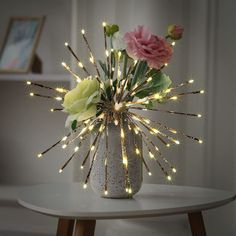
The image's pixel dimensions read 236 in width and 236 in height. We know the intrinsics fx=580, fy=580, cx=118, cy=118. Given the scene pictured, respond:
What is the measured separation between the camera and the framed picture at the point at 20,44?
215 cm

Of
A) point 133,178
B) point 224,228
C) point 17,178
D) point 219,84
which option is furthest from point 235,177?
point 17,178

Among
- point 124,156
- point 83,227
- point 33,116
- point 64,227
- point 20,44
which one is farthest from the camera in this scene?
point 33,116

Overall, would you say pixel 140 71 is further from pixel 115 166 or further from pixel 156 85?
pixel 115 166

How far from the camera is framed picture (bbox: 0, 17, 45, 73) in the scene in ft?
7.06

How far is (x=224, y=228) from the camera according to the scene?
1897mm

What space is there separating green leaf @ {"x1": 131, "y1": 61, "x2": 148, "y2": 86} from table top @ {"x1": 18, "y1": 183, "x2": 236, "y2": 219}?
0.30 m

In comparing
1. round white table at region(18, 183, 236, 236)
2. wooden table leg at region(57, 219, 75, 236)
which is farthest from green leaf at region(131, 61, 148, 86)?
wooden table leg at region(57, 219, 75, 236)

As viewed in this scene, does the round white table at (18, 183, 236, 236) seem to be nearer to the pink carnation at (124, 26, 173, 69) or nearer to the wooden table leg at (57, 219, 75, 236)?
the wooden table leg at (57, 219, 75, 236)

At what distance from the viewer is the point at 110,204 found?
1.38m

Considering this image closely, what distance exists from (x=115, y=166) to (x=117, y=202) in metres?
0.09

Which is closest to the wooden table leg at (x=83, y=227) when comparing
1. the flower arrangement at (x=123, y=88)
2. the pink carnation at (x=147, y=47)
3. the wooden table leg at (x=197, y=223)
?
the flower arrangement at (x=123, y=88)

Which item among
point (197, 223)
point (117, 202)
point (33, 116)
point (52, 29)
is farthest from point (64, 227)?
point (52, 29)

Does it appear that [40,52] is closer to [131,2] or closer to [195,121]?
[131,2]

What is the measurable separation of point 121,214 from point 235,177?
0.71 m
